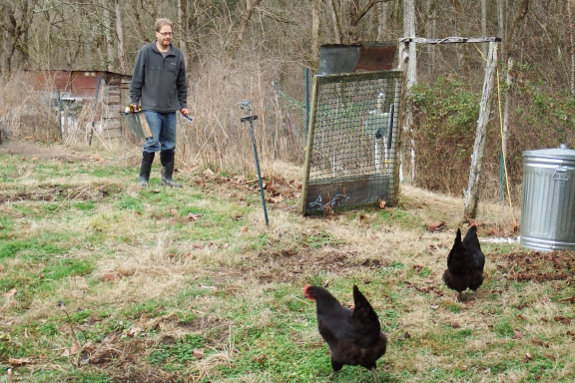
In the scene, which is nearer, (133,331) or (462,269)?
(133,331)

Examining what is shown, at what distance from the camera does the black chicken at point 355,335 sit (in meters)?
3.79

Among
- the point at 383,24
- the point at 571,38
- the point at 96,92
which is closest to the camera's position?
the point at 571,38

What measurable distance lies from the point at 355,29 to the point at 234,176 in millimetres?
8216

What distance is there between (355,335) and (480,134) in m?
4.95

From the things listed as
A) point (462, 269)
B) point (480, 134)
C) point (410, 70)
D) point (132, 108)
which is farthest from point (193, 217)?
point (410, 70)

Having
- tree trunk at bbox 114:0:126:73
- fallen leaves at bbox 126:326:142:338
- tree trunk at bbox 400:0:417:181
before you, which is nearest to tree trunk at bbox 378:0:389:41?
tree trunk at bbox 400:0:417:181

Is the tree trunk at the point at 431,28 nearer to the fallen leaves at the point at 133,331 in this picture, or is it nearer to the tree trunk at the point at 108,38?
the tree trunk at the point at 108,38

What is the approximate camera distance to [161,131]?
920 cm

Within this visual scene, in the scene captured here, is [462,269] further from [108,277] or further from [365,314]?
[108,277]

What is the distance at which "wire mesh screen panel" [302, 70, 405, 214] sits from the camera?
816 cm

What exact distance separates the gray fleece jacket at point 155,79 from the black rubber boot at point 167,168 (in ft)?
2.54

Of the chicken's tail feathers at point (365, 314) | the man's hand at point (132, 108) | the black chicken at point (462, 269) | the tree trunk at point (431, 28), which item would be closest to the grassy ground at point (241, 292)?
the black chicken at point (462, 269)

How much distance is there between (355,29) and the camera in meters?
16.9

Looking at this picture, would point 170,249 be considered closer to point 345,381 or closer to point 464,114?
point 345,381
